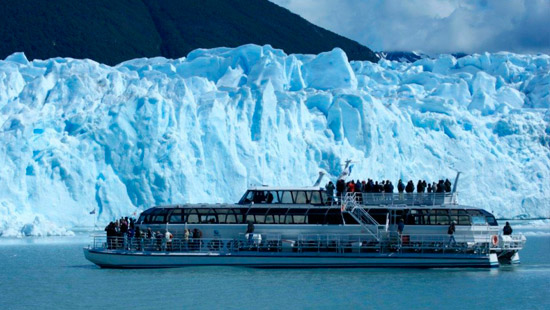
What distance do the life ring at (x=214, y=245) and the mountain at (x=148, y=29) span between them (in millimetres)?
57329

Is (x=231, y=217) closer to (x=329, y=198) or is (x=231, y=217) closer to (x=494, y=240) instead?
(x=329, y=198)

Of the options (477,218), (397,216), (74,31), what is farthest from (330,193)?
(74,31)

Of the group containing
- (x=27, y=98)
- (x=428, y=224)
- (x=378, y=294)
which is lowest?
(x=378, y=294)

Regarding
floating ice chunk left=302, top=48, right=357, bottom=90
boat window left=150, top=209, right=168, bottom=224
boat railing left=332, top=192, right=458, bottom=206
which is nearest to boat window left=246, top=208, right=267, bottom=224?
boat railing left=332, top=192, right=458, bottom=206

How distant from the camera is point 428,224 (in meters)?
31.2

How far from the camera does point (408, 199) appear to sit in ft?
105

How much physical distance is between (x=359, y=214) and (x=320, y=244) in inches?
73.3

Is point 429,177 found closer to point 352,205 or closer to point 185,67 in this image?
point 185,67

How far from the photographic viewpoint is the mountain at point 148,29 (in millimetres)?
87000

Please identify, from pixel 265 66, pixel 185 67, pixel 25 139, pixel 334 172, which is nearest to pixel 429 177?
pixel 334 172

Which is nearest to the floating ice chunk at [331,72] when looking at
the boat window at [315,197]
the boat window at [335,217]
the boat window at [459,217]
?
the boat window at [315,197]

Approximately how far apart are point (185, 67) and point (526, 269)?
38.7m

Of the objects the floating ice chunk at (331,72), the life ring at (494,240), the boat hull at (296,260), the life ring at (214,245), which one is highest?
the floating ice chunk at (331,72)

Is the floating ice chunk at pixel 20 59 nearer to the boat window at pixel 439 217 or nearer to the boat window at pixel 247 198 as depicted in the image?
the boat window at pixel 247 198
